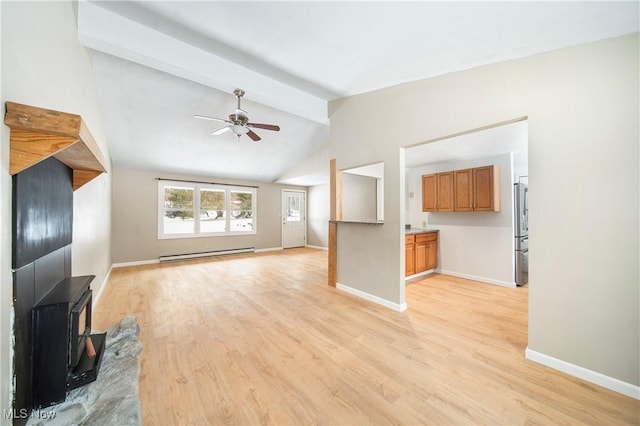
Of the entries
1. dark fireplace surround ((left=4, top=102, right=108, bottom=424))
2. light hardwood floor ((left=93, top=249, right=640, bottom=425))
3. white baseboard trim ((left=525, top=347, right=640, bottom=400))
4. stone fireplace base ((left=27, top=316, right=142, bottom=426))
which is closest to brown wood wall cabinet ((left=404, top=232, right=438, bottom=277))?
light hardwood floor ((left=93, top=249, right=640, bottom=425))

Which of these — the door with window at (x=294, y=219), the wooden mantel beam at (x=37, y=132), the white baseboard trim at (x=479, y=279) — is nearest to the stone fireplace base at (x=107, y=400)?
the wooden mantel beam at (x=37, y=132)

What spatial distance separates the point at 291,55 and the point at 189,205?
17.1 ft

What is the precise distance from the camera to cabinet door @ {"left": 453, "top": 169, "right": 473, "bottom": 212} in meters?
4.15

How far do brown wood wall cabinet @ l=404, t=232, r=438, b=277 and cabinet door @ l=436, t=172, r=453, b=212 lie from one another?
0.57 metres

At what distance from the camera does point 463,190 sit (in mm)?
4227

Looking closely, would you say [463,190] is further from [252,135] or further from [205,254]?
[205,254]

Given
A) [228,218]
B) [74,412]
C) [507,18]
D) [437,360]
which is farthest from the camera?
[228,218]

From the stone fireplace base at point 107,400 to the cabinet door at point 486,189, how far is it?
4.78 meters

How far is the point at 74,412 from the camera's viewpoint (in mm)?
1294

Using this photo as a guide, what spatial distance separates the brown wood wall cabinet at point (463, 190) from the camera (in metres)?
3.95

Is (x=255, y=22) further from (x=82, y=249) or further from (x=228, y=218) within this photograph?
(x=228, y=218)

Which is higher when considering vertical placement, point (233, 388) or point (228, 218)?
point (228, 218)

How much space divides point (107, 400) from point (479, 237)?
Result: 5.09 metres

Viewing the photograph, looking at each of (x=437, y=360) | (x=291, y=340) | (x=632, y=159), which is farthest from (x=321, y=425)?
(x=632, y=159)
